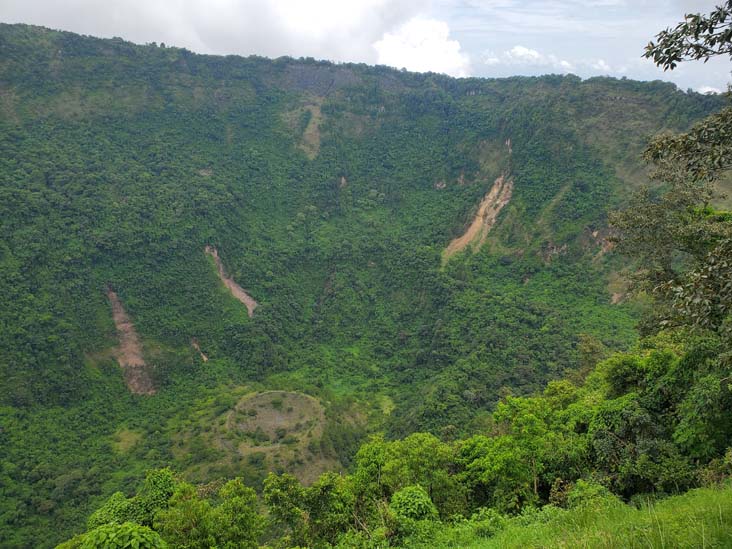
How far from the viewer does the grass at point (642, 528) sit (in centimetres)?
595

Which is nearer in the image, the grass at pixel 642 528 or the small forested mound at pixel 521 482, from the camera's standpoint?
the grass at pixel 642 528

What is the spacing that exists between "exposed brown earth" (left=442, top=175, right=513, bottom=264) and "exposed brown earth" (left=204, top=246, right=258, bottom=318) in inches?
1050

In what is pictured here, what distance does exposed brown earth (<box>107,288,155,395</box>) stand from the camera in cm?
4675

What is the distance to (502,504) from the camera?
49.0 feet

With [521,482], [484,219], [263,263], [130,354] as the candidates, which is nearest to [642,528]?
[521,482]

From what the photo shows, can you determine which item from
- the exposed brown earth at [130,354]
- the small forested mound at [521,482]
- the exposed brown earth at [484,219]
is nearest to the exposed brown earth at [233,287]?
the exposed brown earth at [130,354]

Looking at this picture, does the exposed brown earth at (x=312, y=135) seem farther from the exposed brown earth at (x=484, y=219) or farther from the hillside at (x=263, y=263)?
the exposed brown earth at (x=484, y=219)

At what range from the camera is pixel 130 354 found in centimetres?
4816

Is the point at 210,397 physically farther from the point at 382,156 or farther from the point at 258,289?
the point at 382,156

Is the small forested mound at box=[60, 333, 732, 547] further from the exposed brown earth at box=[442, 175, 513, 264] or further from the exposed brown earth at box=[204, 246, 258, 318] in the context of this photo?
the exposed brown earth at box=[204, 246, 258, 318]

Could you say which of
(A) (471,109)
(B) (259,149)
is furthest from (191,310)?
(A) (471,109)

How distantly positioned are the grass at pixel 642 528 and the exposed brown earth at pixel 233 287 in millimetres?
52290

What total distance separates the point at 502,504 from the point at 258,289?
169 ft

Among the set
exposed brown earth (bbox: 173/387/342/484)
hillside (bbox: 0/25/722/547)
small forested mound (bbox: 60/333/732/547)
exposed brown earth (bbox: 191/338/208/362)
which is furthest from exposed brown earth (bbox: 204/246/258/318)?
small forested mound (bbox: 60/333/732/547)
